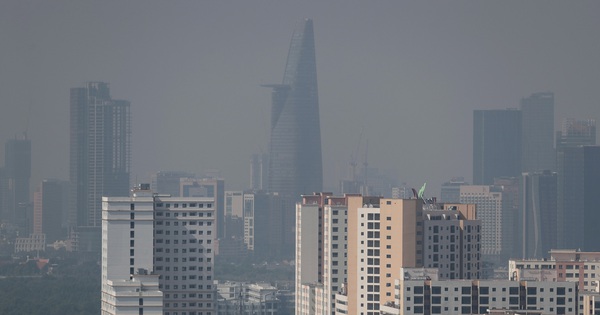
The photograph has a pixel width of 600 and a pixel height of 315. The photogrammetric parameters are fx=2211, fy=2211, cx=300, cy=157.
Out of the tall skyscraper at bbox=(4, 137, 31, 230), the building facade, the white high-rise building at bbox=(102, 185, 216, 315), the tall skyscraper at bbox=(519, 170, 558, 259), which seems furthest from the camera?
the tall skyscraper at bbox=(4, 137, 31, 230)

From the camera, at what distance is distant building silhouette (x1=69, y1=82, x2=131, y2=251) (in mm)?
183125

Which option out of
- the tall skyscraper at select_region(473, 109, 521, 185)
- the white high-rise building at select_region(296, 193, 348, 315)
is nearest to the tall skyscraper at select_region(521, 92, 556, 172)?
the tall skyscraper at select_region(473, 109, 521, 185)

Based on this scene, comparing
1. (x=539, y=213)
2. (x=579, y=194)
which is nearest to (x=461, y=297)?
(x=579, y=194)

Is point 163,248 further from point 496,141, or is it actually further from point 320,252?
point 496,141

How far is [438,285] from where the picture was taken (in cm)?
6041

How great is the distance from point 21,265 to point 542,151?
172ft

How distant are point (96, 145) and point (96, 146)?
0.15m

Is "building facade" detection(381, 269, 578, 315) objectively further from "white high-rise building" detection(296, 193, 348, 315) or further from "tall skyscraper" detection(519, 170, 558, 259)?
"tall skyscraper" detection(519, 170, 558, 259)

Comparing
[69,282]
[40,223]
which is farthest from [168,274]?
[40,223]

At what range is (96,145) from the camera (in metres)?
193

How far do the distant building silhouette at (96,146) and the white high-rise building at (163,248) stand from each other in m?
107

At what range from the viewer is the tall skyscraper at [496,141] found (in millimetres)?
188000

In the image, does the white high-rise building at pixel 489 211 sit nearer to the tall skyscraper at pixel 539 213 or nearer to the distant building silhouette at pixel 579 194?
the tall skyscraper at pixel 539 213

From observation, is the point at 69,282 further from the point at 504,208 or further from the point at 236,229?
the point at 236,229
